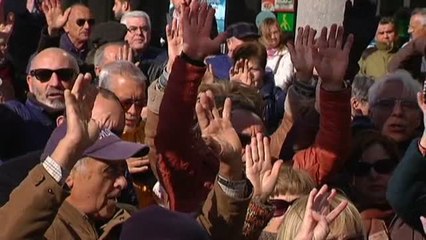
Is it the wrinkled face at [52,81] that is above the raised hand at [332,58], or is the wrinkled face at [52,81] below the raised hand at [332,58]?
below

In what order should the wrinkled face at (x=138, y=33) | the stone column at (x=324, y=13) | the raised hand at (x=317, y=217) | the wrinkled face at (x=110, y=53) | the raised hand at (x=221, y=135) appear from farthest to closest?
the wrinkled face at (x=138, y=33), the stone column at (x=324, y=13), the wrinkled face at (x=110, y=53), the raised hand at (x=221, y=135), the raised hand at (x=317, y=217)

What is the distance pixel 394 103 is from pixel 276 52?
3.78 m

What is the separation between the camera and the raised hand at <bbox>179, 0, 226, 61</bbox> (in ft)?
17.2

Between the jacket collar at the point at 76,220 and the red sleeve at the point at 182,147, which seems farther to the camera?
the red sleeve at the point at 182,147

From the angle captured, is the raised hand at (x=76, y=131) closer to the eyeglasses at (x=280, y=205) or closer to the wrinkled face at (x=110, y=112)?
the eyeglasses at (x=280, y=205)

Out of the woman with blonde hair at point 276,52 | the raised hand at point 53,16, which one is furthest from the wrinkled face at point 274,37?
the raised hand at point 53,16

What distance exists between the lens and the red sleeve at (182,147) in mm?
5020

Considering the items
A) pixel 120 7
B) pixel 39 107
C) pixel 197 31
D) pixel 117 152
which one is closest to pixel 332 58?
pixel 197 31

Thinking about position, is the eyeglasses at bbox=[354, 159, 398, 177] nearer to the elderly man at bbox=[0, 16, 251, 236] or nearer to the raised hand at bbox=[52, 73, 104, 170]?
the elderly man at bbox=[0, 16, 251, 236]

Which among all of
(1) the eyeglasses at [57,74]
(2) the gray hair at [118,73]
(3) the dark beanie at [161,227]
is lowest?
(2) the gray hair at [118,73]

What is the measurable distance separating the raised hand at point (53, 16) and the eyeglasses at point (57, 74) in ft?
7.82

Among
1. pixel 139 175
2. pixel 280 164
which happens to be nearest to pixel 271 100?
pixel 139 175

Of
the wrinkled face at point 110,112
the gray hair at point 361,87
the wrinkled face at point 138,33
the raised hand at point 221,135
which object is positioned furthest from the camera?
the wrinkled face at point 138,33

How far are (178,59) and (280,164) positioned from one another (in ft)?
2.57
